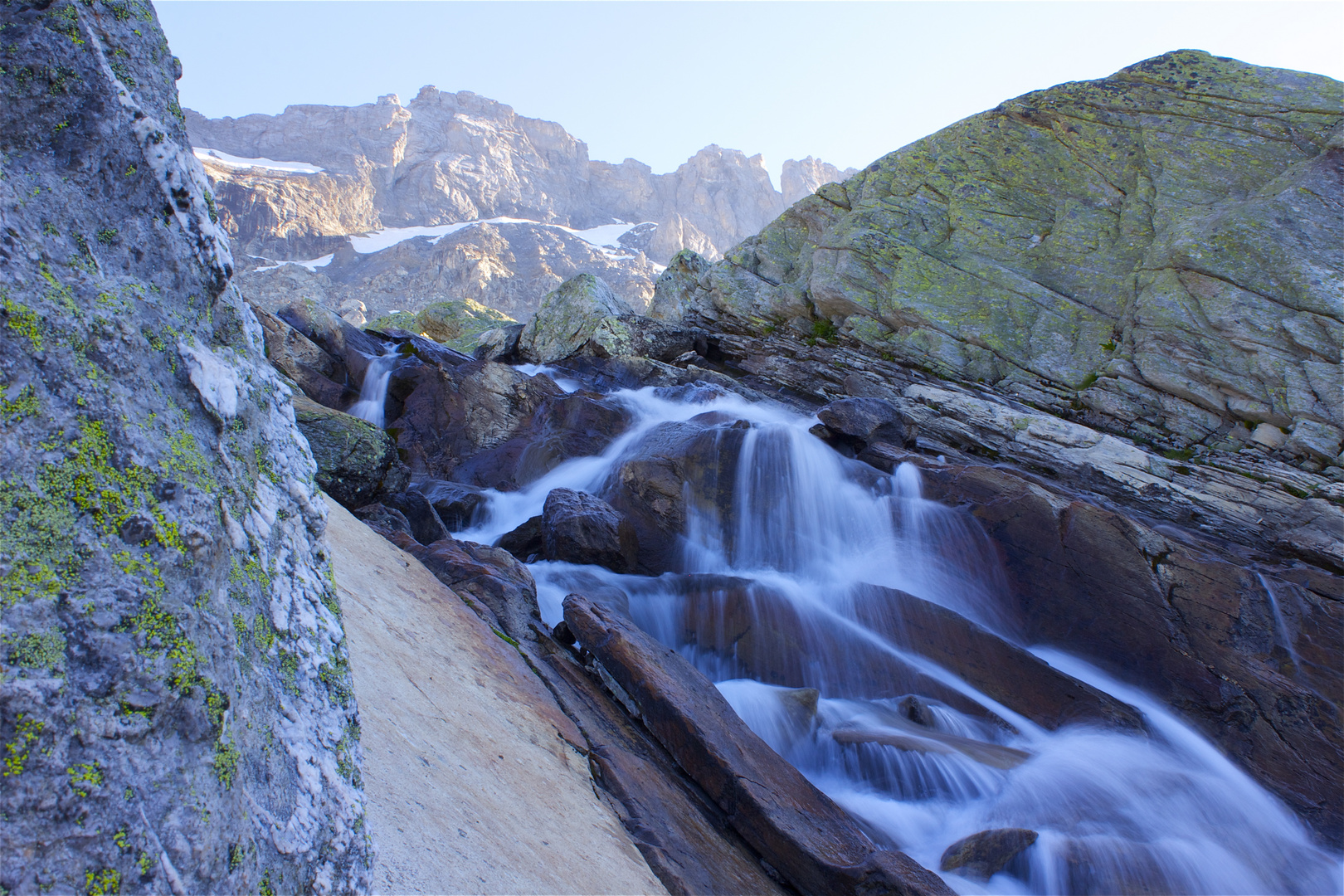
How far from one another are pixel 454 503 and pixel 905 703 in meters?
7.69

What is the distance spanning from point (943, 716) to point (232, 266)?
7.91 meters

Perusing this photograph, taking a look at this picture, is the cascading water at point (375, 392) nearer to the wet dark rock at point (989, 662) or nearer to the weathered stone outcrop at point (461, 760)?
the weathered stone outcrop at point (461, 760)

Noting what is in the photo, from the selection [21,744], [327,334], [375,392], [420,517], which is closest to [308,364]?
[375,392]

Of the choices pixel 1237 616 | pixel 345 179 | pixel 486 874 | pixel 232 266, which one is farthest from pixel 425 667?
pixel 345 179

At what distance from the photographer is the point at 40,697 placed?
1192mm

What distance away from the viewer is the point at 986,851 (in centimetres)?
555

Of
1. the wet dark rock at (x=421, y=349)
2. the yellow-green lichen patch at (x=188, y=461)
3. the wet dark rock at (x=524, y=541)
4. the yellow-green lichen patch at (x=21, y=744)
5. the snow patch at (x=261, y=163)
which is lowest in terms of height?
the wet dark rock at (x=524, y=541)

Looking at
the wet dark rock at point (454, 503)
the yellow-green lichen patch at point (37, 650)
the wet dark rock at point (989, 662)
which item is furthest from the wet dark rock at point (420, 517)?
the yellow-green lichen patch at point (37, 650)

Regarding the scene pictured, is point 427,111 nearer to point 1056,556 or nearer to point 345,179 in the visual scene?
point 345,179

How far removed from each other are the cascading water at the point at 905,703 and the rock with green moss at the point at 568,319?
904 cm

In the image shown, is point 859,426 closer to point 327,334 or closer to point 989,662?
point 989,662

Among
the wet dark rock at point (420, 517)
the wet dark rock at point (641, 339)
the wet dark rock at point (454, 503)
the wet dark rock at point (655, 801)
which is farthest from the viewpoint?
the wet dark rock at point (641, 339)

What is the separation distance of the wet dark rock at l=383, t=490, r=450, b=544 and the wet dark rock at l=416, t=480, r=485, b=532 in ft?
5.18

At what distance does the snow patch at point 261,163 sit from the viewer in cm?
9851
